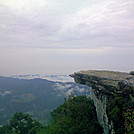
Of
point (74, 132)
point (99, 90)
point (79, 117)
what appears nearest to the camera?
point (99, 90)

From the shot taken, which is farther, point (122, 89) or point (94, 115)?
point (94, 115)

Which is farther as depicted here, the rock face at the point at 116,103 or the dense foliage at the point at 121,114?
the rock face at the point at 116,103

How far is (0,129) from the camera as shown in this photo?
2491cm

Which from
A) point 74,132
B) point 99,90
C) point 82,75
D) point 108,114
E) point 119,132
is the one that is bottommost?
point 74,132

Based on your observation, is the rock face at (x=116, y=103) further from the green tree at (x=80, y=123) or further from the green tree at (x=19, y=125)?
the green tree at (x=19, y=125)

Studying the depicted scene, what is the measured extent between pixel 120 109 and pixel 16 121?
23.7 meters

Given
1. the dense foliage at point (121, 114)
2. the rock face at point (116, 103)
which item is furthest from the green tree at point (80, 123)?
the dense foliage at point (121, 114)

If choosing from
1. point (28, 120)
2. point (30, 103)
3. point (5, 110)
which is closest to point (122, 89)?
point (28, 120)

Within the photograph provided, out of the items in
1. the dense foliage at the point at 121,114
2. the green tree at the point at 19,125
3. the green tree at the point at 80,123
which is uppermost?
the dense foliage at the point at 121,114

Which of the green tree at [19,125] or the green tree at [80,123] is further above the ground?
the green tree at [80,123]

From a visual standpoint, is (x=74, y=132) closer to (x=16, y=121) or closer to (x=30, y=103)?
(x=16, y=121)

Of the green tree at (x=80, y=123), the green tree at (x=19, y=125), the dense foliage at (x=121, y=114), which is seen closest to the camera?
the dense foliage at (x=121, y=114)

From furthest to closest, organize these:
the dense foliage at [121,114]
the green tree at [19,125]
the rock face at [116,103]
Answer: the green tree at [19,125]
the rock face at [116,103]
the dense foliage at [121,114]

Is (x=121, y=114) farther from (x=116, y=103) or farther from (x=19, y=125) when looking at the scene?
(x=19, y=125)
